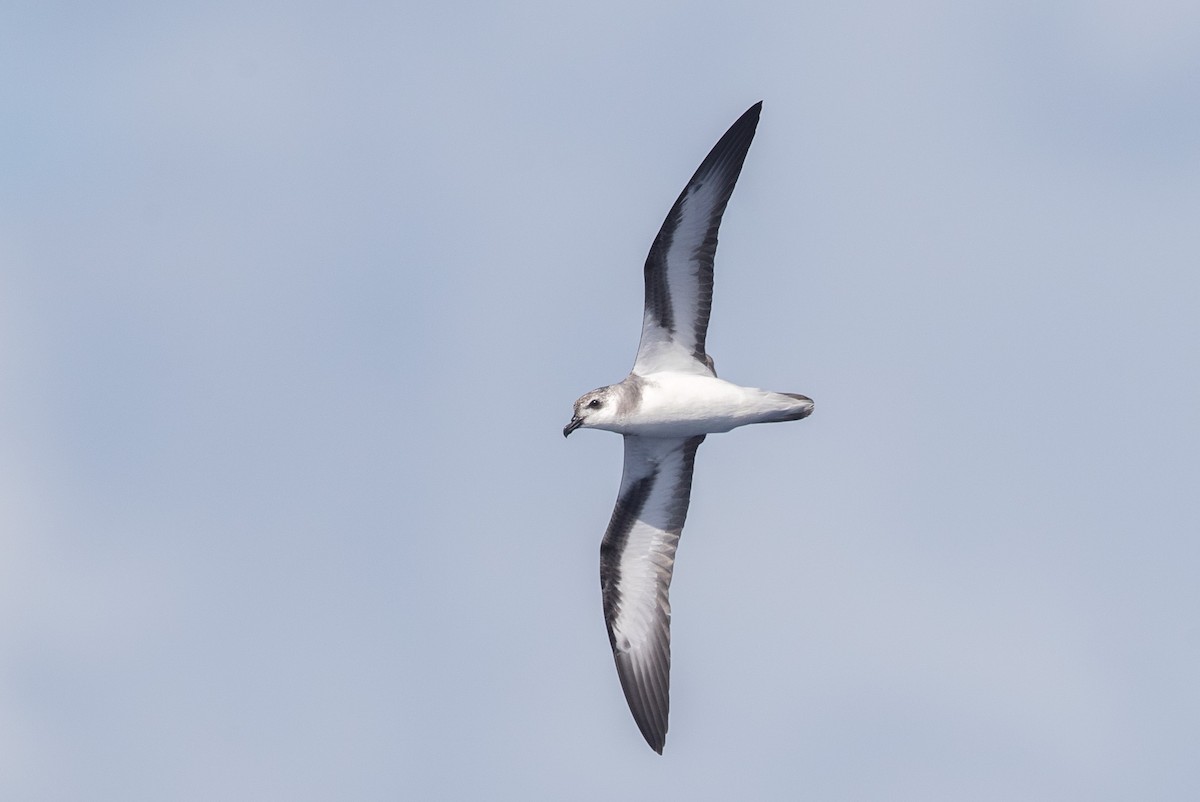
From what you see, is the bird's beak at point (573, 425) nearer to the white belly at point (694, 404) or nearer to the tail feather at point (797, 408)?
the white belly at point (694, 404)

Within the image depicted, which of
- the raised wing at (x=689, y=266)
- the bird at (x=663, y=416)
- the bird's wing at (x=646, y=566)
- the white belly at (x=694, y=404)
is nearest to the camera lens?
the raised wing at (x=689, y=266)

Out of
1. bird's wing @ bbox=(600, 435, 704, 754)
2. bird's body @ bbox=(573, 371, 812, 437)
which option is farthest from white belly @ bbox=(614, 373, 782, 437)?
bird's wing @ bbox=(600, 435, 704, 754)

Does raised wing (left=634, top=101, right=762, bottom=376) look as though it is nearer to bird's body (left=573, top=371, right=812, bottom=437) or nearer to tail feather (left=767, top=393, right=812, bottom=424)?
bird's body (left=573, top=371, right=812, bottom=437)

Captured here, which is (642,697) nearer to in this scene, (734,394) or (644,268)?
(734,394)

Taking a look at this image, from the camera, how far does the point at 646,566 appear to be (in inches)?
1028

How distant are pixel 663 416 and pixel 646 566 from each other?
132 inches

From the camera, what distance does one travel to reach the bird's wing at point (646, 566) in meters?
25.7

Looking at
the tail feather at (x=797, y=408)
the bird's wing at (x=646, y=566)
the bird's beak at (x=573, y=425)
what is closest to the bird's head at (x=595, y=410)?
the bird's beak at (x=573, y=425)

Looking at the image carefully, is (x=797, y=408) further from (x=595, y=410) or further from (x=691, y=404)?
(x=595, y=410)

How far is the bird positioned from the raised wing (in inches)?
0.6

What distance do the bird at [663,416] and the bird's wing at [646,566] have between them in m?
0.02

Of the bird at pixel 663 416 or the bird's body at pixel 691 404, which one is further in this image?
the bird's body at pixel 691 404

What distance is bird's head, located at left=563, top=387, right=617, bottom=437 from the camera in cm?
2397

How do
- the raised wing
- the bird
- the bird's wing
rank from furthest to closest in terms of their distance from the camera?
1. the bird's wing
2. the bird
3. the raised wing
